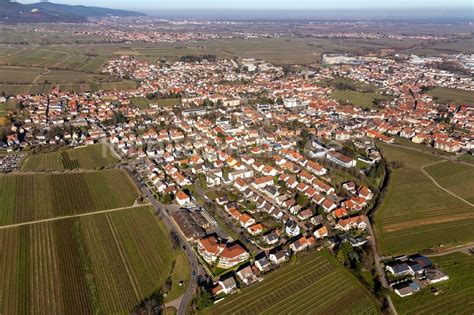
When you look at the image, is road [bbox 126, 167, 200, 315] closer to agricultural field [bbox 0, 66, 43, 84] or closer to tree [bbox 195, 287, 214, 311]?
tree [bbox 195, 287, 214, 311]

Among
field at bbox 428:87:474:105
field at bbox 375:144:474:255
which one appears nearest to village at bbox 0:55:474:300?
field at bbox 375:144:474:255

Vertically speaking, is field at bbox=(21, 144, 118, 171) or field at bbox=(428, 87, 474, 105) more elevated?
field at bbox=(428, 87, 474, 105)

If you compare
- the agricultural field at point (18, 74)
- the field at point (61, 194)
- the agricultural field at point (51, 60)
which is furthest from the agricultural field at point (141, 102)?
the agricultural field at point (51, 60)

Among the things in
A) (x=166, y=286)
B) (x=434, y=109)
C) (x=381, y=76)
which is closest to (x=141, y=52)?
(x=381, y=76)

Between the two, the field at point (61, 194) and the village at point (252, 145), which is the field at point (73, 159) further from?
the field at point (61, 194)

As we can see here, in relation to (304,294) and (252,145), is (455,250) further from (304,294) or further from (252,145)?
(252,145)

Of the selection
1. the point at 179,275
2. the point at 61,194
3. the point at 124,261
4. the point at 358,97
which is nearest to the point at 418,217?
the point at 179,275

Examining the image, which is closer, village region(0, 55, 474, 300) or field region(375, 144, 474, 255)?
field region(375, 144, 474, 255)

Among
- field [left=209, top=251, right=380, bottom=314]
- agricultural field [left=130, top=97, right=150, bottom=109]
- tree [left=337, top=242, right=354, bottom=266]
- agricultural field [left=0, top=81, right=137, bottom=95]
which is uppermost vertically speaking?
agricultural field [left=0, top=81, right=137, bottom=95]
